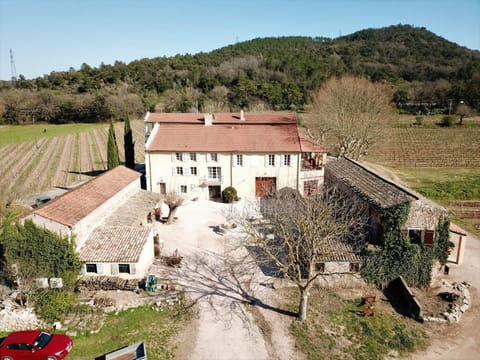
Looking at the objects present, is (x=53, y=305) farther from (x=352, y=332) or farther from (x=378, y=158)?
(x=378, y=158)

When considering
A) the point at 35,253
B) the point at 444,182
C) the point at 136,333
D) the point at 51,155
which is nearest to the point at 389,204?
the point at 136,333

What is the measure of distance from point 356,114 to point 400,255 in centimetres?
3162

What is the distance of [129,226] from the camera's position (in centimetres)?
2534

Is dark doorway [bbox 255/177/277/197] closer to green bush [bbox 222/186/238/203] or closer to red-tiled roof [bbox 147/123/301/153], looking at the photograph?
green bush [bbox 222/186/238/203]

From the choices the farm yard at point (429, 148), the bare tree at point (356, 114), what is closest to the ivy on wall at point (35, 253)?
the bare tree at point (356, 114)

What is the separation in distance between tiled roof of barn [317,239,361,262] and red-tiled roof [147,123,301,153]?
16275mm

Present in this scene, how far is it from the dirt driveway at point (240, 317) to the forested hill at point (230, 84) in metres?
57.9

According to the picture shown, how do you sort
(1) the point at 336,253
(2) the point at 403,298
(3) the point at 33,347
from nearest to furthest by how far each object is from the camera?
1. (3) the point at 33,347
2. (2) the point at 403,298
3. (1) the point at 336,253

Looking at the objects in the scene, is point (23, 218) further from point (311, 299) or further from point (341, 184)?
point (341, 184)

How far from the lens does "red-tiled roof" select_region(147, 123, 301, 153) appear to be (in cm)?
3822

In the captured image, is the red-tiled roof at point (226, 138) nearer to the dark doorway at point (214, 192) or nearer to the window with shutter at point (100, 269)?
the dark doorway at point (214, 192)

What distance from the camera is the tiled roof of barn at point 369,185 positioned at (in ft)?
75.9

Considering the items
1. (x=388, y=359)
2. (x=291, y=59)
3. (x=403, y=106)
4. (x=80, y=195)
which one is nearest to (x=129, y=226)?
(x=80, y=195)

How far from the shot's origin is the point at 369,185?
90.1ft
